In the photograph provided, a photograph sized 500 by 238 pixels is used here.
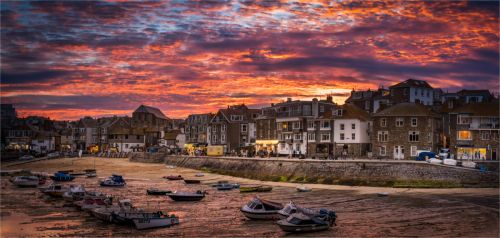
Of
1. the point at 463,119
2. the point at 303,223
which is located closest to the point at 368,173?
the point at 463,119

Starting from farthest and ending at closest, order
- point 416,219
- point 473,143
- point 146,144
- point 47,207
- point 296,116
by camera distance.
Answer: point 146,144 → point 296,116 → point 473,143 → point 47,207 → point 416,219

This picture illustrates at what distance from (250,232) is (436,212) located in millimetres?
19690

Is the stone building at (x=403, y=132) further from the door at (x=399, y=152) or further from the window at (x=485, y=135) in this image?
the window at (x=485, y=135)

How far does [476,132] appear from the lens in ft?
271

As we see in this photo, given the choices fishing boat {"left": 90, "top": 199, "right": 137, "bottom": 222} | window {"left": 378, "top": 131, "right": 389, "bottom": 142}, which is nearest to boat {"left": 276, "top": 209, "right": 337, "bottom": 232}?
fishing boat {"left": 90, "top": 199, "right": 137, "bottom": 222}

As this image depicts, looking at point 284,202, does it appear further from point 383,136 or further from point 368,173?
point 383,136

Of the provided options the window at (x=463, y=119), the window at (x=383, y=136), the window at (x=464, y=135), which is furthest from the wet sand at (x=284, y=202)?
the window at (x=463, y=119)

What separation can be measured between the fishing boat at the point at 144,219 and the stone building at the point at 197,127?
9281 cm

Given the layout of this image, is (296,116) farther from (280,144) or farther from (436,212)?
(436,212)

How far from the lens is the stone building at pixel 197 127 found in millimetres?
136125

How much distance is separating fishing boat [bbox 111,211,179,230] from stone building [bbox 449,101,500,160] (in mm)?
56902

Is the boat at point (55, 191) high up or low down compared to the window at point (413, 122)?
down

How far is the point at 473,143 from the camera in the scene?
3250 inches

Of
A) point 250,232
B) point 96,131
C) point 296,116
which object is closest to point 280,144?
point 296,116
